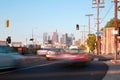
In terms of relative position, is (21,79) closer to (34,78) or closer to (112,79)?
(34,78)

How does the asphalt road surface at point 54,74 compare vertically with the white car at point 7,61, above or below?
below

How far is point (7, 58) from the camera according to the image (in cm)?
2222

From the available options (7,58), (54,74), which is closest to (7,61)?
(7,58)

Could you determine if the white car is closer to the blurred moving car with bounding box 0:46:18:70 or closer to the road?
the blurred moving car with bounding box 0:46:18:70

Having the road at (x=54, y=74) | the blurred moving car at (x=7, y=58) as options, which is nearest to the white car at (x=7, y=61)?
the blurred moving car at (x=7, y=58)

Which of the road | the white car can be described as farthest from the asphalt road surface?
the white car

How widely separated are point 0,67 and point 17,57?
1888 mm

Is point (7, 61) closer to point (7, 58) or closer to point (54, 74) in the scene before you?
point (7, 58)

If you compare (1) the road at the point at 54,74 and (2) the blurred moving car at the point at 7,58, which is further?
(2) the blurred moving car at the point at 7,58

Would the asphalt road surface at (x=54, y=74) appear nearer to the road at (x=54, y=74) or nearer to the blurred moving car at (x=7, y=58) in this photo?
the road at (x=54, y=74)

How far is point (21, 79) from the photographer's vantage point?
1778cm

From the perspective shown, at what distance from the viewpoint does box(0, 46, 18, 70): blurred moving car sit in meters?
21.9

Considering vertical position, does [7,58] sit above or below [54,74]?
above

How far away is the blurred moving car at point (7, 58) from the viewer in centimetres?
2186
